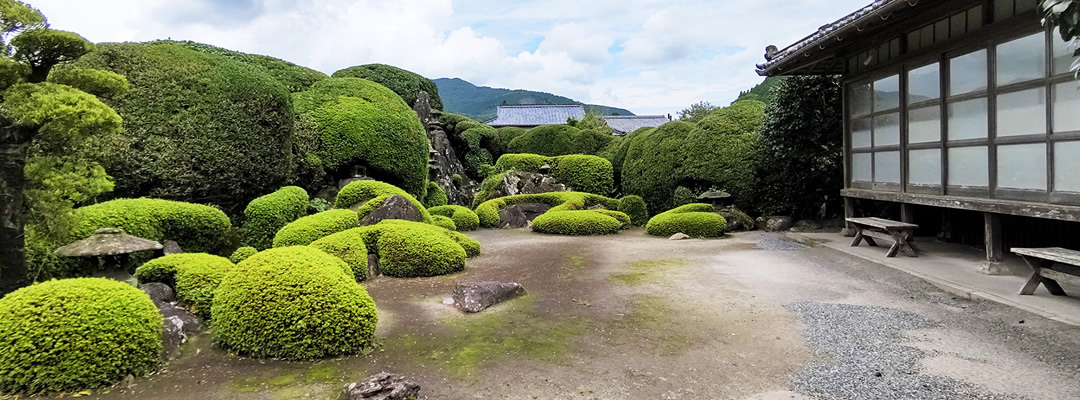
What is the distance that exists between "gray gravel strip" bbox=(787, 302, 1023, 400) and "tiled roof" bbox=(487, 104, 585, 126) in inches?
1303

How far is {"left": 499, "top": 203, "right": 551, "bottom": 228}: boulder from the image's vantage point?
13828mm

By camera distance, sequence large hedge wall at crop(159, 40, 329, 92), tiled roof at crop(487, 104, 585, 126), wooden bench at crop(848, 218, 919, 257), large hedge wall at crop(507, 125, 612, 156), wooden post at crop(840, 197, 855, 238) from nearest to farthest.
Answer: wooden bench at crop(848, 218, 919, 257)
wooden post at crop(840, 197, 855, 238)
large hedge wall at crop(159, 40, 329, 92)
large hedge wall at crop(507, 125, 612, 156)
tiled roof at crop(487, 104, 585, 126)

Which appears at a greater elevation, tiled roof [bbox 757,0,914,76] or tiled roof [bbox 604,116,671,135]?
tiled roof [bbox 604,116,671,135]

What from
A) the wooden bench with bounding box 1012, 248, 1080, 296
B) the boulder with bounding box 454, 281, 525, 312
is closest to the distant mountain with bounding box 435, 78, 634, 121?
the boulder with bounding box 454, 281, 525, 312

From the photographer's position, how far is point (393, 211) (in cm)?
894

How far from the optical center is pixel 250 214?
25.8ft

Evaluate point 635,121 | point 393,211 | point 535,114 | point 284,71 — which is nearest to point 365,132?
point 284,71

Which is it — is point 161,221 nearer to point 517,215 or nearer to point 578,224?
point 578,224

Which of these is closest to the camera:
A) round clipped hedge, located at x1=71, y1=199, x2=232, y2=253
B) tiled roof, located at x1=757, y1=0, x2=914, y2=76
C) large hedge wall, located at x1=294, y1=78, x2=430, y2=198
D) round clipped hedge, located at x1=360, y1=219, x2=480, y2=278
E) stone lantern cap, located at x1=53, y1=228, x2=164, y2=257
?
stone lantern cap, located at x1=53, y1=228, x2=164, y2=257

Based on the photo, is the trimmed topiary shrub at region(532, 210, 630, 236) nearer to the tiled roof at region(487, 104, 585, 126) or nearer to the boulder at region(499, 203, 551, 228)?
the boulder at region(499, 203, 551, 228)

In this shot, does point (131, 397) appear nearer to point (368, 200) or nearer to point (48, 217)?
point (48, 217)

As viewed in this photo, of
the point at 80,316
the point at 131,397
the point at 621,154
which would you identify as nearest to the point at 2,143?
the point at 80,316

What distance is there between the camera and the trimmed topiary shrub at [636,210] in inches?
528

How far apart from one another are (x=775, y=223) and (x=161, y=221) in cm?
1073
